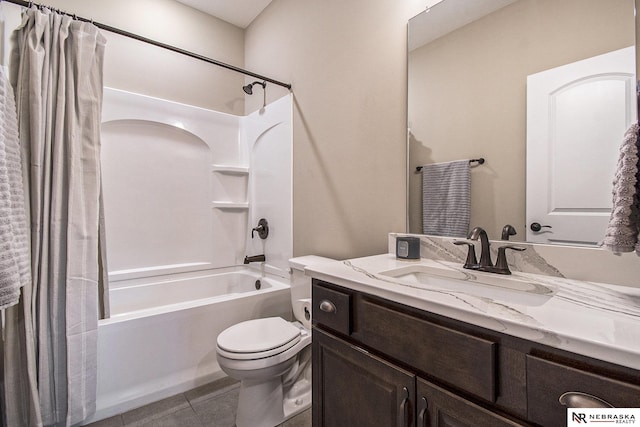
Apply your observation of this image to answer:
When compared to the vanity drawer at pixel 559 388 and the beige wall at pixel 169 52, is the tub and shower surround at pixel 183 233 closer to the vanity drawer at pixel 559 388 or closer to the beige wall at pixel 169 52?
the beige wall at pixel 169 52

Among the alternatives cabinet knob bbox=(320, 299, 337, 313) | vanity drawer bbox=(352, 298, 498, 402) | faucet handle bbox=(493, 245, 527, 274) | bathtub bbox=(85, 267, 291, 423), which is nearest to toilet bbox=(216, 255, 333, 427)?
bathtub bbox=(85, 267, 291, 423)

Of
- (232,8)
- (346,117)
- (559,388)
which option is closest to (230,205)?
(346,117)

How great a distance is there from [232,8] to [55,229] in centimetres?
235

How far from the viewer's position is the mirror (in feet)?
3.33

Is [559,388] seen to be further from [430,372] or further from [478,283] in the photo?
[478,283]

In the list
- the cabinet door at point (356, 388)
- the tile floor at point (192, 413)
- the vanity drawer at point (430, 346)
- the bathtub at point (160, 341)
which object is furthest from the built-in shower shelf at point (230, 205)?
the vanity drawer at point (430, 346)

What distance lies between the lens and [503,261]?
106 cm

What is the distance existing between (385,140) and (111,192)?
6.89ft

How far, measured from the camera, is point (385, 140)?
1.62 meters

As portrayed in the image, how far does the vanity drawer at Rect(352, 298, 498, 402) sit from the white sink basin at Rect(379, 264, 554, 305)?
145 millimetres

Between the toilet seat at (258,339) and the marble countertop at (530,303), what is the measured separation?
55 centimetres

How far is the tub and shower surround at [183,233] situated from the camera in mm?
1688

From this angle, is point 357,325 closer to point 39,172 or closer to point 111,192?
A: point 39,172

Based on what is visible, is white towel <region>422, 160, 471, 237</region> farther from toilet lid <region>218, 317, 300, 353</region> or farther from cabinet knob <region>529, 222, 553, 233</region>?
toilet lid <region>218, 317, 300, 353</region>
